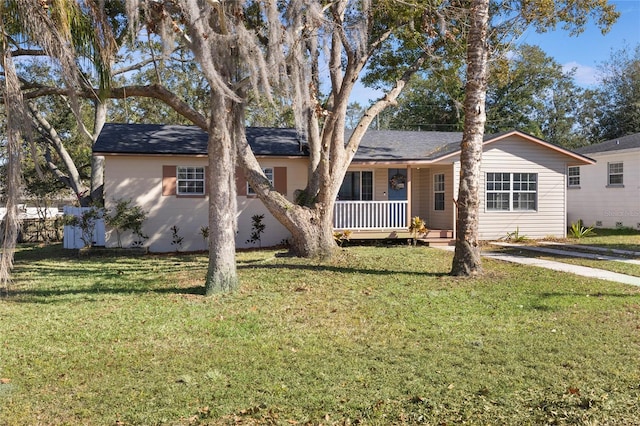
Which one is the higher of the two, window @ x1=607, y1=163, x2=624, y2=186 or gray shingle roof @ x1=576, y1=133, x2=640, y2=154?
gray shingle roof @ x1=576, y1=133, x2=640, y2=154

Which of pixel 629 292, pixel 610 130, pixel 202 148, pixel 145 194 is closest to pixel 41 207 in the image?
pixel 145 194

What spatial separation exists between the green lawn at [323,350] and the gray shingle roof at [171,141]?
5709mm

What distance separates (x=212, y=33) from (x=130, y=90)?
8.91 ft

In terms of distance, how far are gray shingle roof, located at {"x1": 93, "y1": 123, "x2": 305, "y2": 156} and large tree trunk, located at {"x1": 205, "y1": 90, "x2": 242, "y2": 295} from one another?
23.1ft

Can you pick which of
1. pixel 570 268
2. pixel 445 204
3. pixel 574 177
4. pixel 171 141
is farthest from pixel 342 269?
pixel 574 177

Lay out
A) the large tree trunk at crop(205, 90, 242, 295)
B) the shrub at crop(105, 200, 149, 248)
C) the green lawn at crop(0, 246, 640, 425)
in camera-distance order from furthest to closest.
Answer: the shrub at crop(105, 200, 149, 248) → the large tree trunk at crop(205, 90, 242, 295) → the green lawn at crop(0, 246, 640, 425)

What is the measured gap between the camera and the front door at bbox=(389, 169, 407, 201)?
57.3 ft

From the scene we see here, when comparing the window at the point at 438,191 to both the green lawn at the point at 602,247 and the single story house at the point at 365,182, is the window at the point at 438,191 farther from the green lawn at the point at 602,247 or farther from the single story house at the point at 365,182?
the green lawn at the point at 602,247

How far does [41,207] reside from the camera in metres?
19.9

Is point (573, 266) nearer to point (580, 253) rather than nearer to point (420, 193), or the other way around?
point (580, 253)

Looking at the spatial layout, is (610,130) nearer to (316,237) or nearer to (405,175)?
(405,175)

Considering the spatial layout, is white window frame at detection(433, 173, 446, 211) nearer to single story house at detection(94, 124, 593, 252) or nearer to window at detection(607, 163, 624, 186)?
single story house at detection(94, 124, 593, 252)

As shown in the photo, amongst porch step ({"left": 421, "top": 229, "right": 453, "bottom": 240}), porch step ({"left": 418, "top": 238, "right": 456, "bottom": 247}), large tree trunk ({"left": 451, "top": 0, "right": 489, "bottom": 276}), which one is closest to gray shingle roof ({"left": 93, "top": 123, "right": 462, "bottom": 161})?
porch step ({"left": 421, "top": 229, "right": 453, "bottom": 240})

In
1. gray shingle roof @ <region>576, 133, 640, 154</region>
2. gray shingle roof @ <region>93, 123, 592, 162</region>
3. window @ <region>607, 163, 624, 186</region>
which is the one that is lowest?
window @ <region>607, 163, 624, 186</region>
